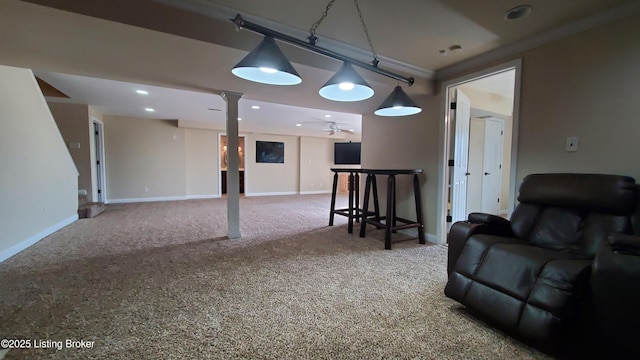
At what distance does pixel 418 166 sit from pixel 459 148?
1.87ft

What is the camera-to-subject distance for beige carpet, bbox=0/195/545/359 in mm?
1472

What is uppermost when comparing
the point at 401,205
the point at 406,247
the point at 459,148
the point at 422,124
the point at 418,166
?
the point at 422,124

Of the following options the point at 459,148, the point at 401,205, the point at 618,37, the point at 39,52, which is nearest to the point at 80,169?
the point at 39,52

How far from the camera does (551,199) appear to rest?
6.81 feet

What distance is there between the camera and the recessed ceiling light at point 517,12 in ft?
6.52

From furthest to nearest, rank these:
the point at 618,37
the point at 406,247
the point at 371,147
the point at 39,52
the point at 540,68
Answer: the point at 371,147, the point at 406,247, the point at 540,68, the point at 39,52, the point at 618,37

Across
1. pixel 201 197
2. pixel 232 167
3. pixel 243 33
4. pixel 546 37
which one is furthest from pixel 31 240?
pixel 546 37

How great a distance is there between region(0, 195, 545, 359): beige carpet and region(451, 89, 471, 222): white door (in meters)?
0.73

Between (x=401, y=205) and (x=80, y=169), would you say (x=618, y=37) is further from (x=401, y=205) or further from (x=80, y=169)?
(x=80, y=169)

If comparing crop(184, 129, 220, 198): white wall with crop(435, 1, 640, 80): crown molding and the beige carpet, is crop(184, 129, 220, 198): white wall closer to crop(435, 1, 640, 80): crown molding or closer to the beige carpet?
the beige carpet

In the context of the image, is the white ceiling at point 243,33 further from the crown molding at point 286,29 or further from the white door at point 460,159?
the white door at point 460,159

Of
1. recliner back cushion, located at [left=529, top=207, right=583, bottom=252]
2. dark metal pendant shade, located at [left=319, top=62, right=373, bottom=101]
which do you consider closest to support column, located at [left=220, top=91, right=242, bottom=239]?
dark metal pendant shade, located at [left=319, top=62, right=373, bottom=101]

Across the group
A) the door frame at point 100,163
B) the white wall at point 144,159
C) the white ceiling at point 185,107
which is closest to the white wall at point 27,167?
the white ceiling at point 185,107

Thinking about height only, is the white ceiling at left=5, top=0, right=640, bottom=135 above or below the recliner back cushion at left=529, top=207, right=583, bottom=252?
above
